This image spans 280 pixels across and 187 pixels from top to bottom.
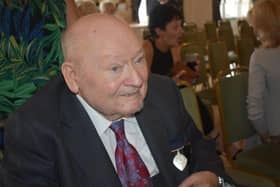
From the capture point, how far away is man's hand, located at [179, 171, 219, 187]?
1366 mm

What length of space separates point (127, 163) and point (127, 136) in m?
0.09

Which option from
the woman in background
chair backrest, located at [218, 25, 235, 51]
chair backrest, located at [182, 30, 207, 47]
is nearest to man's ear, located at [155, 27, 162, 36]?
the woman in background

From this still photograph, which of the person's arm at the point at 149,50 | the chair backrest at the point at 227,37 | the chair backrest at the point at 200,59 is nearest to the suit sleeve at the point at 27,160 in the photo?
the person's arm at the point at 149,50

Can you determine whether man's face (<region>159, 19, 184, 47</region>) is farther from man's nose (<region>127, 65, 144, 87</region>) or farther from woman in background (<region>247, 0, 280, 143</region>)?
man's nose (<region>127, 65, 144, 87</region>)

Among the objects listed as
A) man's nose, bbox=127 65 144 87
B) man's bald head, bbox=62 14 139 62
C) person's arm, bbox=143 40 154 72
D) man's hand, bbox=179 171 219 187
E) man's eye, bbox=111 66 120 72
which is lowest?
man's hand, bbox=179 171 219 187

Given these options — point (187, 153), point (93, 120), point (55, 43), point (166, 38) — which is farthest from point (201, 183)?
point (166, 38)

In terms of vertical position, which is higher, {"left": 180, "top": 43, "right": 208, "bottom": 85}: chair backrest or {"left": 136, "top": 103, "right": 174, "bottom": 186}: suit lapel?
{"left": 136, "top": 103, "right": 174, "bottom": 186}: suit lapel

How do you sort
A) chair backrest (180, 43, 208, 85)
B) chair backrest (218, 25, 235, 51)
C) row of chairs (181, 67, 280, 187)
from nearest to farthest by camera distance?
row of chairs (181, 67, 280, 187)
chair backrest (180, 43, 208, 85)
chair backrest (218, 25, 235, 51)

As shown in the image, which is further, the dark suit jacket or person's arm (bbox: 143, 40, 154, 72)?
person's arm (bbox: 143, 40, 154, 72)

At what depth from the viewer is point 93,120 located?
128cm

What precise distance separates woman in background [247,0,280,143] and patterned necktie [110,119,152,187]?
142 centimetres

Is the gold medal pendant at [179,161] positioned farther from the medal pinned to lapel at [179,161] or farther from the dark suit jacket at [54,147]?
the dark suit jacket at [54,147]

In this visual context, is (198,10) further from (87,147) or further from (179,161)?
(87,147)

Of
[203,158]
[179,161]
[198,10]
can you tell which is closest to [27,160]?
[179,161]
